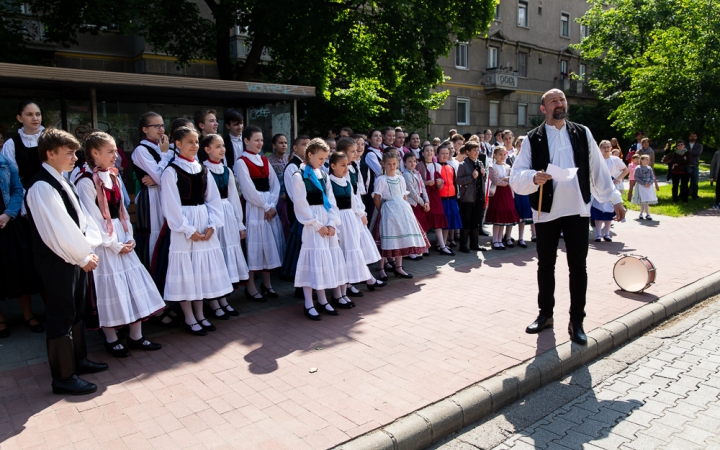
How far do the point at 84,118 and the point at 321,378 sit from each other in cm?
619

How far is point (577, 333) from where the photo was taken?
5227mm

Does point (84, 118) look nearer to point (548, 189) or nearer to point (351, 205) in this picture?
point (351, 205)

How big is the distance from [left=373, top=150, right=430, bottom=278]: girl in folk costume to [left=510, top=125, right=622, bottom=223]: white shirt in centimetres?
275

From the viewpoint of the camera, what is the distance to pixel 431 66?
1416cm

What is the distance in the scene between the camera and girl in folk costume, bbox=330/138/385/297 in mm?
6469

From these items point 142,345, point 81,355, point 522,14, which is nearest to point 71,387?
point 81,355

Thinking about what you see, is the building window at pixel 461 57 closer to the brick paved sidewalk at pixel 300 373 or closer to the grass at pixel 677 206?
the grass at pixel 677 206

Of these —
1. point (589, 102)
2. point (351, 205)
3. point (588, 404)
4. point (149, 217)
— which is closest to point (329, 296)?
point (351, 205)

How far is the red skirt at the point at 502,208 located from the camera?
33.1ft

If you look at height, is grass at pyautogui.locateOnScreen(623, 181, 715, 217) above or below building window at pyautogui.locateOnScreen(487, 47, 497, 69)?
below

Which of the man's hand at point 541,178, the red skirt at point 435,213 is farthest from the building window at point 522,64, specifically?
the man's hand at point 541,178

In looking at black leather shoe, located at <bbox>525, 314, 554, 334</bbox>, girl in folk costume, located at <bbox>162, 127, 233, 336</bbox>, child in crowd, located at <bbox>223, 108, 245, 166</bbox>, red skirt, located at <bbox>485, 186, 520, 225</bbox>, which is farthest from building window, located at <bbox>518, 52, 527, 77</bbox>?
girl in folk costume, located at <bbox>162, 127, 233, 336</bbox>

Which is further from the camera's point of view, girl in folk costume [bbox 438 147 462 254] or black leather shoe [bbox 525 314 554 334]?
girl in folk costume [bbox 438 147 462 254]

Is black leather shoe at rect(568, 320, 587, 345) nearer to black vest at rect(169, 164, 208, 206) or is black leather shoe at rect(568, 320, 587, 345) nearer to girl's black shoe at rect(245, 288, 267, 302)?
girl's black shoe at rect(245, 288, 267, 302)
